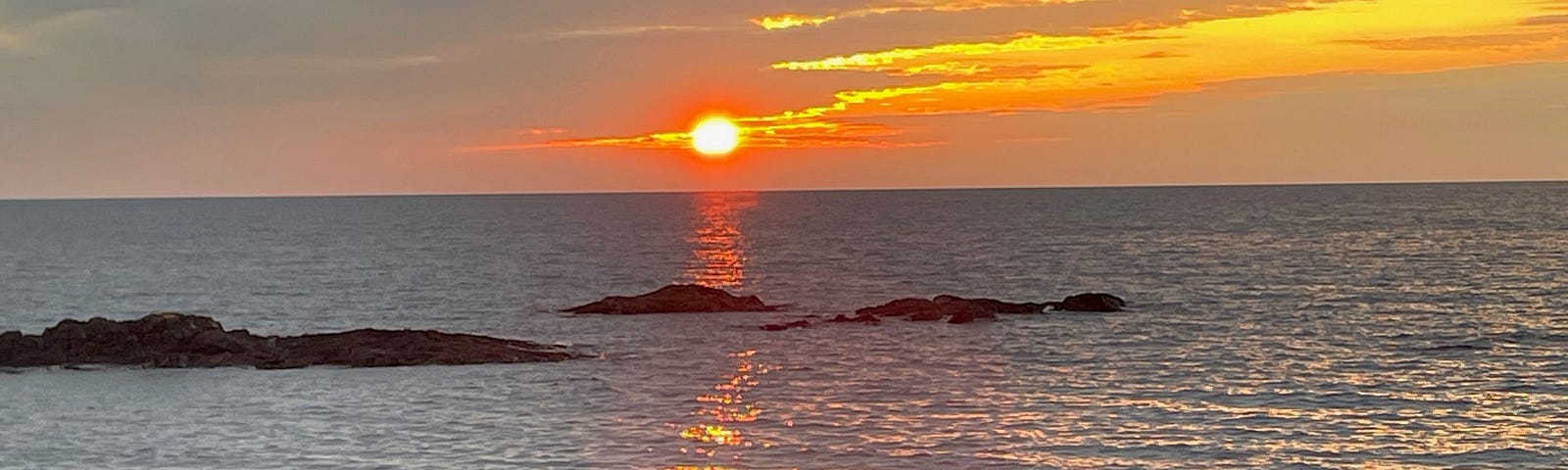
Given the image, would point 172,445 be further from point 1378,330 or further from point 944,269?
point 944,269

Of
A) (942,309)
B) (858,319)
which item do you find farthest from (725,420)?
(942,309)

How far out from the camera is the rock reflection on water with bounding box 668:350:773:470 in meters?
33.8

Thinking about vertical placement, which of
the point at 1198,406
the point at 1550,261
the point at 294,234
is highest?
the point at 294,234

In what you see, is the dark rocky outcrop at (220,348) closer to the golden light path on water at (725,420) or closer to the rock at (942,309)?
the golden light path on water at (725,420)

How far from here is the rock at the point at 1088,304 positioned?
2832 inches

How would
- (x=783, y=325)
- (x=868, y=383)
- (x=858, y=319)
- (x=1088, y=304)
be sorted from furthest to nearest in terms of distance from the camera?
1. (x=1088, y=304)
2. (x=858, y=319)
3. (x=783, y=325)
4. (x=868, y=383)

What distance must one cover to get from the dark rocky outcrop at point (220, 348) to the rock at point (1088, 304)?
2707cm

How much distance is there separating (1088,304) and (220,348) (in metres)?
37.5

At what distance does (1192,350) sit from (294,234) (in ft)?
525

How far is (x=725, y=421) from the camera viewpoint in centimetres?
3806

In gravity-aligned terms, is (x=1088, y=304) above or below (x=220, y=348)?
above

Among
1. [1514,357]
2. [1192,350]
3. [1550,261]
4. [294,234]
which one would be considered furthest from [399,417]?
[294,234]

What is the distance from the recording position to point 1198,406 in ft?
130

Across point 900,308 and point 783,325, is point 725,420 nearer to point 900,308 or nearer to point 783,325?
point 783,325
